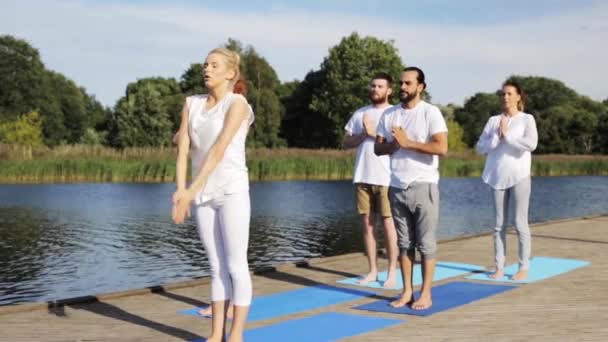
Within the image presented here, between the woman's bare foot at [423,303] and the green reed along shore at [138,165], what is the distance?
2207cm

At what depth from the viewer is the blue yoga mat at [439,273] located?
610 cm

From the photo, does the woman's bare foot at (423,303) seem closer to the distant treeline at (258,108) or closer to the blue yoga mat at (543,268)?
the blue yoga mat at (543,268)

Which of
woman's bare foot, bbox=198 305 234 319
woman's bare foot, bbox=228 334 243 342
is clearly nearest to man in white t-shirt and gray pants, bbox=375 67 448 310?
woman's bare foot, bbox=198 305 234 319

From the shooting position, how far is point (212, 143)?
382cm

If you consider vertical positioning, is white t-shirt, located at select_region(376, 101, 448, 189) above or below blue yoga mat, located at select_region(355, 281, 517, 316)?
above

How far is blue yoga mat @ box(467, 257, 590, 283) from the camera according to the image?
634cm

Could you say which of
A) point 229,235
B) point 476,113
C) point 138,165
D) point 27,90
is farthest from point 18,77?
point 229,235

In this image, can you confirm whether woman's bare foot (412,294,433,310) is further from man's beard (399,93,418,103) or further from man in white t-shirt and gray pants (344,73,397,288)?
man's beard (399,93,418,103)

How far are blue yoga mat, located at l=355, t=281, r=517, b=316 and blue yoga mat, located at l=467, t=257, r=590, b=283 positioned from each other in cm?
35

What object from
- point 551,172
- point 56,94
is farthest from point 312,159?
point 56,94

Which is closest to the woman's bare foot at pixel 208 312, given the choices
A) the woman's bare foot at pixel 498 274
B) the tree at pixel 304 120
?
the woman's bare foot at pixel 498 274

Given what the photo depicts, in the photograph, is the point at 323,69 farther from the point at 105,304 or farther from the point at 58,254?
the point at 105,304

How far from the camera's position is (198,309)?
16.8 feet

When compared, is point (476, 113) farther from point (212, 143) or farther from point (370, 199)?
point (212, 143)
